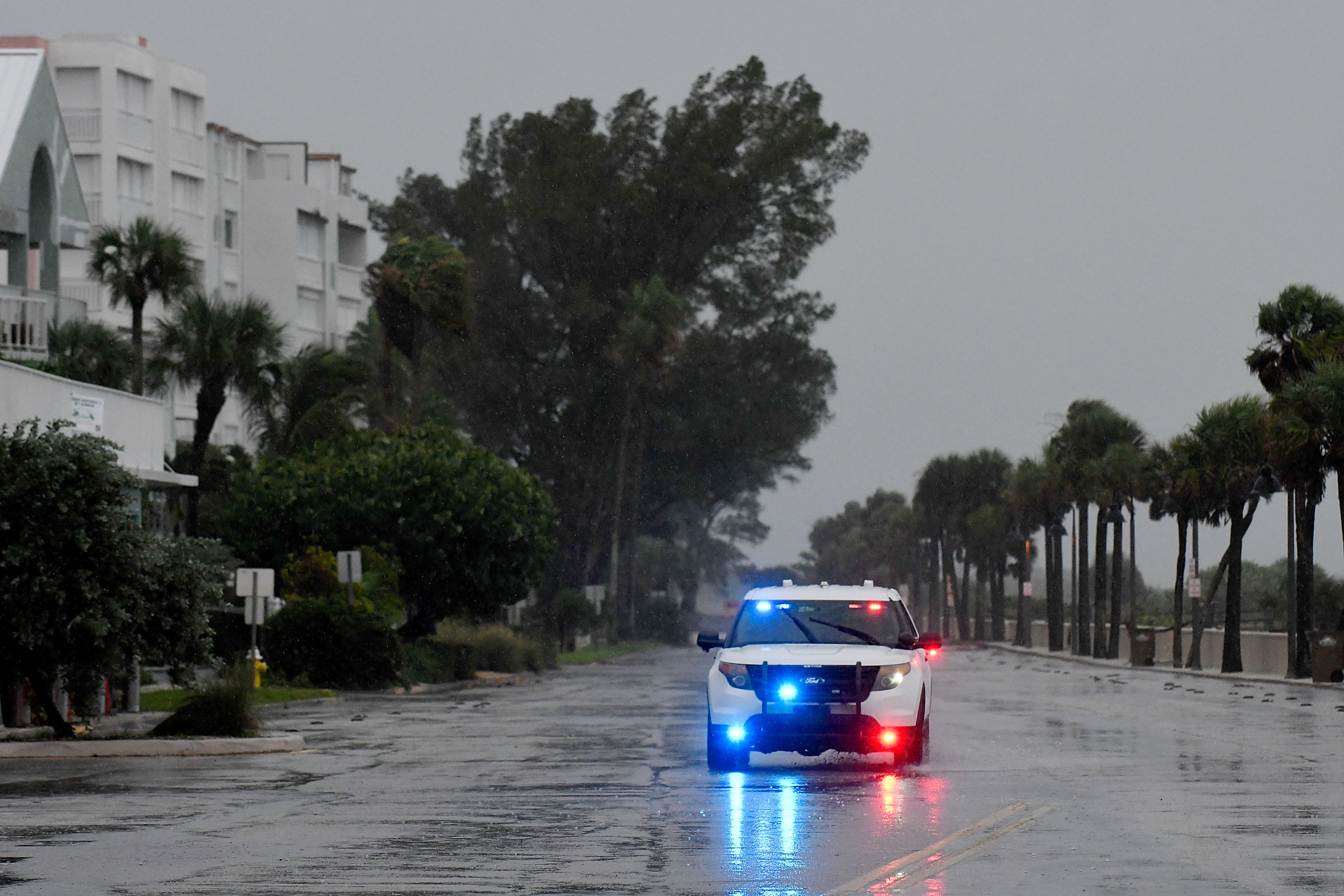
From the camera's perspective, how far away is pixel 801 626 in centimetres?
2016

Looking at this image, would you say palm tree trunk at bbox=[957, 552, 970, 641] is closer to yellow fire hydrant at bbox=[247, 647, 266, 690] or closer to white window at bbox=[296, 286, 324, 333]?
white window at bbox=[296, 286, 324, 333]

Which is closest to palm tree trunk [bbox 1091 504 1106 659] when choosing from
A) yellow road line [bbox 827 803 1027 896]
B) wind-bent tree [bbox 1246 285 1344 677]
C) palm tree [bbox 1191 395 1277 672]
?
palm tree [bbox 1191 395 1277 672]

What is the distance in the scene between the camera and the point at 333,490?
52.1m

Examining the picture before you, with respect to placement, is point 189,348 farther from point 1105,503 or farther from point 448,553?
point 1105,503

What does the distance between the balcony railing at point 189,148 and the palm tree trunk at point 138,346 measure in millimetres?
41014

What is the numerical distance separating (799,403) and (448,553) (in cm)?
3459

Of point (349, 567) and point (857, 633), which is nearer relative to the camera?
point (857, 633)

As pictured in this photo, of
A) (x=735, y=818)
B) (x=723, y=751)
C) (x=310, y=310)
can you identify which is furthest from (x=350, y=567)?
(x=310, y=310)

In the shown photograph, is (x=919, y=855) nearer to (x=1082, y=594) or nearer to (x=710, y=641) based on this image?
(x=710, y=641)

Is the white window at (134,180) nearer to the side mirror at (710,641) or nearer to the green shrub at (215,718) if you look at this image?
the green shrub at (215,718)

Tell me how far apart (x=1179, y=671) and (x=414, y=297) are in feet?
82.6

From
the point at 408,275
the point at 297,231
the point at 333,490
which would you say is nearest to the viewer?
the point at 333,490

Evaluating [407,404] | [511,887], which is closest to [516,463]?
[407,404]

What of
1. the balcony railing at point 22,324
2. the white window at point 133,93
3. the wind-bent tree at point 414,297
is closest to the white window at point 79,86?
the white window at point 133,93
